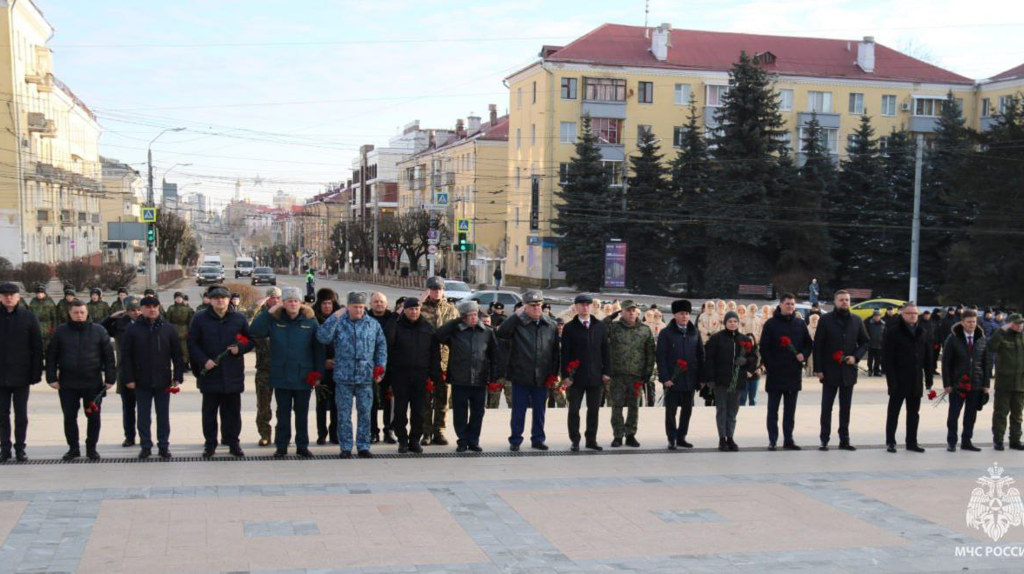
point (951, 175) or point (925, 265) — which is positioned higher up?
point (951, 175)

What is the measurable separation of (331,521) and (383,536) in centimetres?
60

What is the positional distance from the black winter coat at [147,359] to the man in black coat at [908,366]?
808 cm

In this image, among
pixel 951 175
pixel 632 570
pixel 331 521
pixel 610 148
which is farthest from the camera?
pixel 610 148

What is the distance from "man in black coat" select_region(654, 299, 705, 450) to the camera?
11.2 m

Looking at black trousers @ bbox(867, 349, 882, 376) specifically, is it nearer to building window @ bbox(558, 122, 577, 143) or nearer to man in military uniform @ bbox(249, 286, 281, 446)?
man in military uniform @ bbox(249, 286, 281, 446)

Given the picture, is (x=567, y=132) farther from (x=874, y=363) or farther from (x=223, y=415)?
(x=223, y=415)

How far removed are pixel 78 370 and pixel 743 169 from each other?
45.7m

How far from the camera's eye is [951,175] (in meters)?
42.7

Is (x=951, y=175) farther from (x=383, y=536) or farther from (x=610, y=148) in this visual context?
(x=383, y=536)

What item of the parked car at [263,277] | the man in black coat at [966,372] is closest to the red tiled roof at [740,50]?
the parked car at [263,277]

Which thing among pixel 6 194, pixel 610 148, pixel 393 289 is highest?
pixel 610 148

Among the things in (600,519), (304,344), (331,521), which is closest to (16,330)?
(304,344)

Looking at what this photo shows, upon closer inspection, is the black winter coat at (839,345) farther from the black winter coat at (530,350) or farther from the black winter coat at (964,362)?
the black winter coat at (530,350)

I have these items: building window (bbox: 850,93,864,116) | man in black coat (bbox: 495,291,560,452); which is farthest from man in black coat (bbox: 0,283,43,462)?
building window (bbox: 850,93,864,116)
